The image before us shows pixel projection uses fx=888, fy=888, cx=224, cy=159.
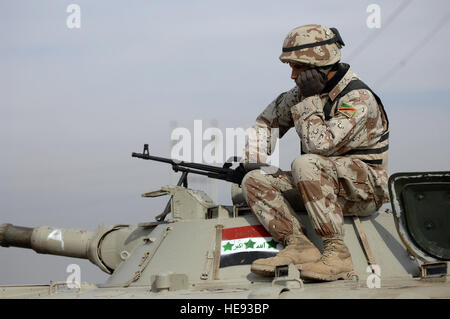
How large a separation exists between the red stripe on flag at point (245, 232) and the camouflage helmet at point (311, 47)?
1.70 metres

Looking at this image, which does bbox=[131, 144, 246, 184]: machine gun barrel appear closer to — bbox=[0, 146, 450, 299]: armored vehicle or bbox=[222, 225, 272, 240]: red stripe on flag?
bbox=[0, 146, 450, 299]: armored vehicle

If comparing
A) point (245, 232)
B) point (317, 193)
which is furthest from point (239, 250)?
point (317, 193)

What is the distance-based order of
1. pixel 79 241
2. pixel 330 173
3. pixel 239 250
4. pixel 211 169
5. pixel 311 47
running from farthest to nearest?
pixel 79 241 < pixel 211 169 < pixel 311 47 < pixel 239 250 < pixel 330 173

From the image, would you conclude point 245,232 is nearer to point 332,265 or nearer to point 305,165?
point 305,165

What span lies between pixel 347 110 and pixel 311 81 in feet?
1.57

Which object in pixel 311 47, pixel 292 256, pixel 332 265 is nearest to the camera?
pixel 332 265

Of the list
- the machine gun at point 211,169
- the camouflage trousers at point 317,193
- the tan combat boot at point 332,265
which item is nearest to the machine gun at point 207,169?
the machine gun at point 211,169

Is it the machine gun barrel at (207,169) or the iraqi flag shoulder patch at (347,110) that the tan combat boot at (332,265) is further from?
the machine gun barrel at (207,169)

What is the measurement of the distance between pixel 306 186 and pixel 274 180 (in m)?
0.68

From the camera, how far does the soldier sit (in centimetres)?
816

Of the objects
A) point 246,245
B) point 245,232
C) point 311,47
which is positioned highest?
point 311,47

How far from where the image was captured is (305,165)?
27.1 feet

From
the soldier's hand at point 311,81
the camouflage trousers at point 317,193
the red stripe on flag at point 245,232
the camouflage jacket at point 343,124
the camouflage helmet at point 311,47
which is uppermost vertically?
the camouflage helmet at point 311,47

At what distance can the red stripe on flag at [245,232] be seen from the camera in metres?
8.74
